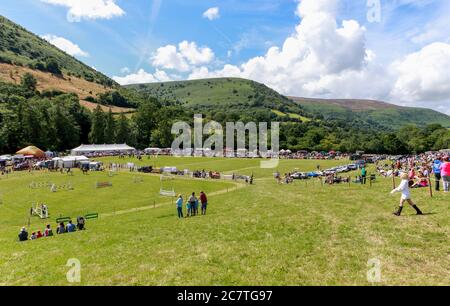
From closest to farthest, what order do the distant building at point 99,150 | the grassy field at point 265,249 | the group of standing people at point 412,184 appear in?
1. the grassy field at point 265,249
2. the group of standing people at point 412,184
3. the distant building at point 99,150

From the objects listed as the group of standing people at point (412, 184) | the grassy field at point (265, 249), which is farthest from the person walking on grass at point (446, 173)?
the grassy field at point (265, 249)

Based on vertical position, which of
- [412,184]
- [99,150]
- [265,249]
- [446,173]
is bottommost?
[265,249]

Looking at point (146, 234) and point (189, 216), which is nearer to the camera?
point (146, 234)

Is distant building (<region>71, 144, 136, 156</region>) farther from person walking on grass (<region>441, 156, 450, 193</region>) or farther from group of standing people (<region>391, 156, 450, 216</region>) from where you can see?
person walking on grass (<region>441, 156, 450, 193</region>)

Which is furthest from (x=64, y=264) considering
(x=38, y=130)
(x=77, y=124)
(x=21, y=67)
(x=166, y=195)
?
(x=21, y=67)

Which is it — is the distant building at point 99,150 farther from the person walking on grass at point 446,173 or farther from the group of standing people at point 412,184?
the person walking on grass at point 446,173

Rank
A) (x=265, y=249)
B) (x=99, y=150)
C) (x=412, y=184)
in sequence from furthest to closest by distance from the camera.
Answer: (x=99, y=150) → (x=412, y=184) → (x=265, y=249)

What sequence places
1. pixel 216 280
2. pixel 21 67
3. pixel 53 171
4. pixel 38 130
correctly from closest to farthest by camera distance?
pixel 216 280 < pixel 53 171 < pixel 38 130 < pixel 21 67

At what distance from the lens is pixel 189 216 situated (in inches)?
936

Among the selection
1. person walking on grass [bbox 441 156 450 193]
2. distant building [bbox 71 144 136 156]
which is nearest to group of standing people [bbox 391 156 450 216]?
person walking on grass [bbox 441 156 450 193]

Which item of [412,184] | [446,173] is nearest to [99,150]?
[412,184]

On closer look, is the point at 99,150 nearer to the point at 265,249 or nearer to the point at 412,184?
the point at 412,184
